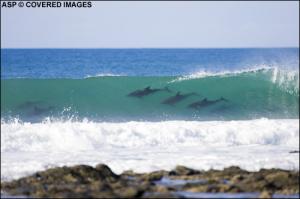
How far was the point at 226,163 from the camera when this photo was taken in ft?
45.7

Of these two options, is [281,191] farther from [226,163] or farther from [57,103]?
[57,103]

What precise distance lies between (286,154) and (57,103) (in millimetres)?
12444

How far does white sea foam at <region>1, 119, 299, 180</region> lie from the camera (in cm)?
1392

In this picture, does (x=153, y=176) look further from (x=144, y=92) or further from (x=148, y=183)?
(x=144, y=92)

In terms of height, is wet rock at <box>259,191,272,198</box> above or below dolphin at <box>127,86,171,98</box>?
below

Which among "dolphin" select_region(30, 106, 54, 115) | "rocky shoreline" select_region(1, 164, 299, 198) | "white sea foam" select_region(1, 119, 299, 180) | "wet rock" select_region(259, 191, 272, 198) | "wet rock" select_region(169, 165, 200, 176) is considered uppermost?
"dolphin" select_region(30, 106, 54, 115)

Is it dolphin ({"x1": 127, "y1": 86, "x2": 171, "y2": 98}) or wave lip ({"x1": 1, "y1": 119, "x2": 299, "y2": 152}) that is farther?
dolphin ({"x1": 127, "y1": 86, "x2": 171, "y2": 98})

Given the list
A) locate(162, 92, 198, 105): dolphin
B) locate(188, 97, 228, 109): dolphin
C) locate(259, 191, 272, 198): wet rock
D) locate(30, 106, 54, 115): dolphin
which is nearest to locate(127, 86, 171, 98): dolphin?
locate(162, 92, 198, 105): dolphin

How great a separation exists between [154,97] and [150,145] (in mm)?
9316

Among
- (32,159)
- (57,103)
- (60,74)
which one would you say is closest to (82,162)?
(32,159)

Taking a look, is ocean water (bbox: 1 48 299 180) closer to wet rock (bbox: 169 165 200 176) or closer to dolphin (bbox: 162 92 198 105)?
dolphin (bbox: 162 92 198 105)

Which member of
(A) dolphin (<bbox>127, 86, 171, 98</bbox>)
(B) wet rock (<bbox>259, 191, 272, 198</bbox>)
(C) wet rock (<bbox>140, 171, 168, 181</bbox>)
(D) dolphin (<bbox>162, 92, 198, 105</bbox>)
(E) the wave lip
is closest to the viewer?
(B) wet rock (<bbox>259, 191, 272, 198</bbox>)

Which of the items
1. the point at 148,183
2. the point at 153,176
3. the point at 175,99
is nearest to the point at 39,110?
the point at 175,99

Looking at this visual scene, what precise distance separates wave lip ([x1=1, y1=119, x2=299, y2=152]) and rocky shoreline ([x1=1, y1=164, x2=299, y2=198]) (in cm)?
451
